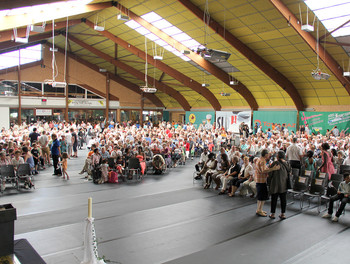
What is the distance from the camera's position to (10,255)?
9.34 ft

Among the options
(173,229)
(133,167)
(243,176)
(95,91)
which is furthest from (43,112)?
(173,229)

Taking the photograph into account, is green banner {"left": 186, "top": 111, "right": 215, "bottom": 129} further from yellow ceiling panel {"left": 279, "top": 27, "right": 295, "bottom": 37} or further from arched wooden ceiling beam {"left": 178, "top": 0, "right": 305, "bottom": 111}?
yellow ceiling panel {"left": 279, "top": 27, "right": 295, "bottom": 37}

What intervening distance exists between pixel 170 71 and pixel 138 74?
3.64 metres

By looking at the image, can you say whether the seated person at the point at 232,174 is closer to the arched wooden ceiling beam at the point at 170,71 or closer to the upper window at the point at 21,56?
the arched wooden ceiling beam at the point at 170,71

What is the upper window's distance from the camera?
73.1ft

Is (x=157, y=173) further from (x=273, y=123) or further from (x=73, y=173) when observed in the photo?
(x=273, y=123)

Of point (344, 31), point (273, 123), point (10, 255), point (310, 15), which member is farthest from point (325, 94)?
point (10, 255)

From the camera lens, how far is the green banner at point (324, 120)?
60.1 feet

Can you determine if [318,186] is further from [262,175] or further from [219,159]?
[219,159]

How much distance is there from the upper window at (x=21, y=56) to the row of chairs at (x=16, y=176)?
17.6 metres

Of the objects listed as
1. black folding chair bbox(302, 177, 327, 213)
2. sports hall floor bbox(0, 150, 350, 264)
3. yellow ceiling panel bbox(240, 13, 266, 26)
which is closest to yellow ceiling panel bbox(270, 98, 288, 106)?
yellow ceiling panel bbox(240, 13, 266, 26)

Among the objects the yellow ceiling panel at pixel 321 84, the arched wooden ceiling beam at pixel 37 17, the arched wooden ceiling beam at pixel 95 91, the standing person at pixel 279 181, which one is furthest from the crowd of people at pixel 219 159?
the arched wooden ceiling beam at pixel 95 91

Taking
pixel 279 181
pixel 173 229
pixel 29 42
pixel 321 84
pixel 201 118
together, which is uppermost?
pixel 29 42

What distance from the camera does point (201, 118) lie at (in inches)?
1116
